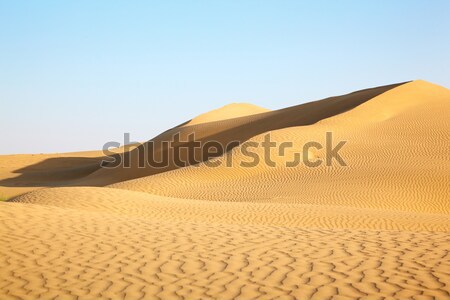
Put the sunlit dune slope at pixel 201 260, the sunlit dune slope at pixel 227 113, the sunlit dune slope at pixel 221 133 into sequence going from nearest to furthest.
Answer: the sunlit dune slope at pixel 201 260
the sunlit dune slope at pixel 221 133
the sunlit dune slope at pixel 227 113

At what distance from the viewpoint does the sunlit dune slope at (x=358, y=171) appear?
17.9 meters

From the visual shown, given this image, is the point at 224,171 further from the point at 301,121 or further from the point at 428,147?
the point at 301,121

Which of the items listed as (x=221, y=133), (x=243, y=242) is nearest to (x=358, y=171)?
(x=243, y=242)

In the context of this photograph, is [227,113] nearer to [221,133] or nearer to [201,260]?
[221,133]

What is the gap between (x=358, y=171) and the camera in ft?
68.7

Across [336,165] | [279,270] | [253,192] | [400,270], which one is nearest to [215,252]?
[279,270]

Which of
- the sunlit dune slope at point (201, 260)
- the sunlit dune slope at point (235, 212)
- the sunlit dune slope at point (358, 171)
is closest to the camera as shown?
the sunlit dune slope at point (201, 260)

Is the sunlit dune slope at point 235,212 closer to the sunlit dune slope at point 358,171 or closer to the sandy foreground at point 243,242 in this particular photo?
the sandy foreground at point 243,242

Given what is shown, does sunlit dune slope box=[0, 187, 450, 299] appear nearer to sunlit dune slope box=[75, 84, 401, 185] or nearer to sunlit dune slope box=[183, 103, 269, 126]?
sunlit dune slope box=[75, 84, 401, 185]

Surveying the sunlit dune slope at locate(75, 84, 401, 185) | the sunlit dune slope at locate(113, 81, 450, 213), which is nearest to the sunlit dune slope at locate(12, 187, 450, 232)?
the sunlit dune slope at locate(113, 81, 450, 213)

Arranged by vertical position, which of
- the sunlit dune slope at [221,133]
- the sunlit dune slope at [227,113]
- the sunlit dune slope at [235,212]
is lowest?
the sunlit dune slope at [235,212]

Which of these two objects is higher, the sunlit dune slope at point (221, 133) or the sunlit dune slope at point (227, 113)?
the sunlit dune slope at point (227, 113)

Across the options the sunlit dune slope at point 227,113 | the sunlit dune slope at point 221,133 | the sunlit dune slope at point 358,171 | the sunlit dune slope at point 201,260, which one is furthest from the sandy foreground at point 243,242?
the sunlit dune slope at point 227,113

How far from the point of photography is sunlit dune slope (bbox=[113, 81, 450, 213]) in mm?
17891
